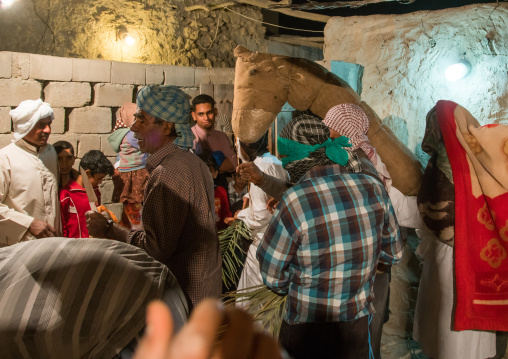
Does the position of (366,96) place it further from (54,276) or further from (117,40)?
(117,40)

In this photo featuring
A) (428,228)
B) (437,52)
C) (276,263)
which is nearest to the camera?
(276,263)

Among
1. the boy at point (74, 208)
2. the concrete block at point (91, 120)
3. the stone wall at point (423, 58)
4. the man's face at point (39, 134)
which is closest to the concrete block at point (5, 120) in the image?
the concrete block at point (91, 120)

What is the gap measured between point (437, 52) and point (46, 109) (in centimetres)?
336

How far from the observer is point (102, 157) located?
15.7 feet

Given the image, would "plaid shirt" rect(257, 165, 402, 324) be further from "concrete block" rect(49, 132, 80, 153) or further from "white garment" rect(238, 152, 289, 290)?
"concrete block" rect(49, 132, 80, 153)

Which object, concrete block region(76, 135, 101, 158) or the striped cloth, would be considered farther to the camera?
concrete block region(76, 135, 101, 158)

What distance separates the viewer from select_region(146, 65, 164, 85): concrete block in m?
5.85

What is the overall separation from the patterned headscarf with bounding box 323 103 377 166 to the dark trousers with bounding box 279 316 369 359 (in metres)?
1.18

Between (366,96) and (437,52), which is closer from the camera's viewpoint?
(437,52)

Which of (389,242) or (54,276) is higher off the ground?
(54,276)

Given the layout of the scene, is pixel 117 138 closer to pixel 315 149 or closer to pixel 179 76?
pixel 179 76

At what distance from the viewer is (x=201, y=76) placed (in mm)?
6207

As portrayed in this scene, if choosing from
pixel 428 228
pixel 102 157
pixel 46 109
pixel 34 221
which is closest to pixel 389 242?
pixel 428 228

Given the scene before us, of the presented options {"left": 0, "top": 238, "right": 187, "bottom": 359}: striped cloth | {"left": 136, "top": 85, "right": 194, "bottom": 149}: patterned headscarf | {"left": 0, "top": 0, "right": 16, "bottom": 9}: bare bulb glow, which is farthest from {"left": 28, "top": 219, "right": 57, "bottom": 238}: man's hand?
{"left": 0, "top": 0, "right": 16, "bottom": 9}: bare bulb glow
